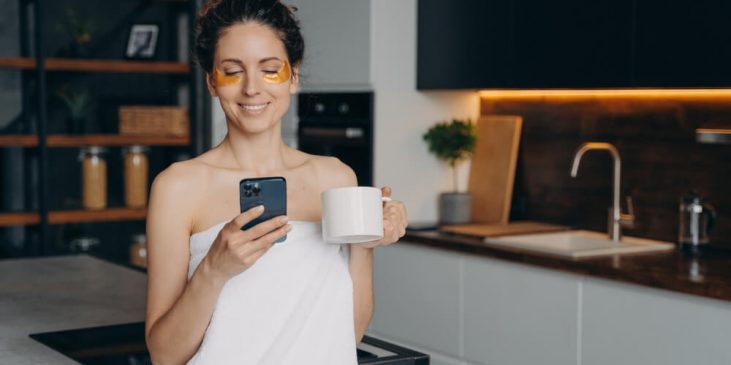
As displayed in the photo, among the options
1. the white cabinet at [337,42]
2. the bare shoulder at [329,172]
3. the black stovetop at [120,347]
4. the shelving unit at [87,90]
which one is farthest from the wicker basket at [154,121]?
the bare shoulder at [329,172]

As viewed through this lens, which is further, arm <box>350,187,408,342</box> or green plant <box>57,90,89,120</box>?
green plant <box>57,90,89,120</box>

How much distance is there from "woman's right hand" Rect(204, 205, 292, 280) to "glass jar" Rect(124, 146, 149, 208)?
363 cm

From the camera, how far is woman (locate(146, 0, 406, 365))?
134 cm

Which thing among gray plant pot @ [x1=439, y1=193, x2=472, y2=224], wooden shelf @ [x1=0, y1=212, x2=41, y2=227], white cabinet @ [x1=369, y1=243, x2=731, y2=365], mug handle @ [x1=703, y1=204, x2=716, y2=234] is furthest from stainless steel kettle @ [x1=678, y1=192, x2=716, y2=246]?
wooden shelf @ [x1=0, y1=212, x2=41, y2=227]

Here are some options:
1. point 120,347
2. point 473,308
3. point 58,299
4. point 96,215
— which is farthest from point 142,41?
point 120,347

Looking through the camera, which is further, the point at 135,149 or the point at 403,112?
the point at 135,149

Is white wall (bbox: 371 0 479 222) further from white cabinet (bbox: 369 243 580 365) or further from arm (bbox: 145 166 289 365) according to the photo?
arm (bbox: 145 166 289 365)

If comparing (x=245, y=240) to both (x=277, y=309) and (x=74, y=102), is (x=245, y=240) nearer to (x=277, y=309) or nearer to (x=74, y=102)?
(x=277, y=309)

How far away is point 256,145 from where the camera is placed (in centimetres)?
144

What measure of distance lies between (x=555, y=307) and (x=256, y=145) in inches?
81.1

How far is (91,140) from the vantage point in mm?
4602

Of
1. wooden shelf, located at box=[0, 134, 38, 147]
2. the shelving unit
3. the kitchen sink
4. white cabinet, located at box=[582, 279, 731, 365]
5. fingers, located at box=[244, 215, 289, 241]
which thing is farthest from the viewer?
the shelving unit

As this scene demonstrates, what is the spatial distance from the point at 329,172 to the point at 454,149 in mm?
2739

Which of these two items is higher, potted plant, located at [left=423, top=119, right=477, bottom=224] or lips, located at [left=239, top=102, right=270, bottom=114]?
lips, located at [left=239, top=102, right=270, bottom=114]
